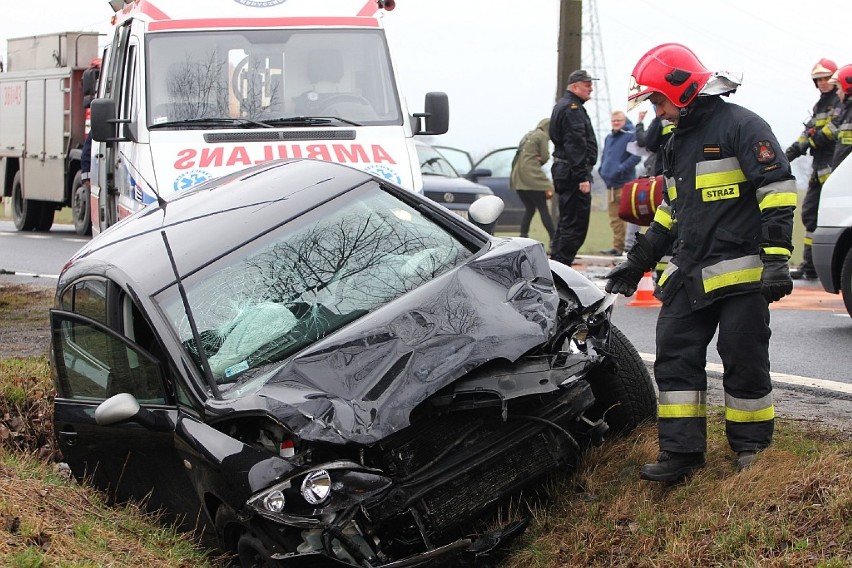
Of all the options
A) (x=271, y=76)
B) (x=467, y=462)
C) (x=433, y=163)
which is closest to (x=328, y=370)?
(x=467, y=462)

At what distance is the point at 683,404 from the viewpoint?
498cm

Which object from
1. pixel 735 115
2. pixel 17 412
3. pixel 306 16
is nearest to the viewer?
pixel 735 115

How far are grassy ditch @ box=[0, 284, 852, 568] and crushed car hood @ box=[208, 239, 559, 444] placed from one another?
784 mm

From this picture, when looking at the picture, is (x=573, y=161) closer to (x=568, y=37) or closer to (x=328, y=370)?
(x=568, y=37)

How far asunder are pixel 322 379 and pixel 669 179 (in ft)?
6.04

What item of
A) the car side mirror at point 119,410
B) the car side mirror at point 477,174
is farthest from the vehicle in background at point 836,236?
the car side mirror at point 477,174

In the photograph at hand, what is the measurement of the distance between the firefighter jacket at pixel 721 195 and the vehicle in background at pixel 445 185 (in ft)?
32.4

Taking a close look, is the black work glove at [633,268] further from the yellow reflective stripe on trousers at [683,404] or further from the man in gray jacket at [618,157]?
the man in gray jacket at [618,157]

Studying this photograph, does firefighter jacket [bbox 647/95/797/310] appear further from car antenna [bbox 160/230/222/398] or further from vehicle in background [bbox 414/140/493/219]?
vehicle in background [bbox 414/140/493/219]

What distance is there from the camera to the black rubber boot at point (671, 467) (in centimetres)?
489

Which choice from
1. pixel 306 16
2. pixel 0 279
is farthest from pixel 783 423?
pixel 0 279

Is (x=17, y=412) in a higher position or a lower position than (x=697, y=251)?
lower

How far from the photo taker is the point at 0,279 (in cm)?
1270

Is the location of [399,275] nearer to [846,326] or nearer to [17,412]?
[17,412]
